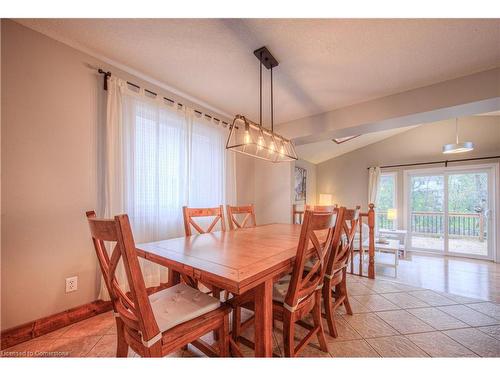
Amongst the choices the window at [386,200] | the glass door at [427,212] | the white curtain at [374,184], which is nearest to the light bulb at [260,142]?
the white curtain at [374,184]

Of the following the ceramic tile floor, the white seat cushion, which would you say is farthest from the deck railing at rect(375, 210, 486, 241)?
the white seat cushion

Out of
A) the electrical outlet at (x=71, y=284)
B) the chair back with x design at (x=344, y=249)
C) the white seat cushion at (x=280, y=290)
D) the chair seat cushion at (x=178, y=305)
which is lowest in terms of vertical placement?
the electrical outlet at (x=71, y=284)

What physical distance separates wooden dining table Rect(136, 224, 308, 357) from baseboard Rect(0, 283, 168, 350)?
963mm

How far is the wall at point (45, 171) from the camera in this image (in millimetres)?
1419

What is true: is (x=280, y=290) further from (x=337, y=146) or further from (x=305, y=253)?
(x=337, y=146)

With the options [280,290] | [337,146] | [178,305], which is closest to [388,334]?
[280,290]

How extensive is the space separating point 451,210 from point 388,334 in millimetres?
4726

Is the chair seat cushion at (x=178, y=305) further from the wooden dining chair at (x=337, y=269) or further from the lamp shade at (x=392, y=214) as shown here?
the lamp shade at (x=392, y=214)

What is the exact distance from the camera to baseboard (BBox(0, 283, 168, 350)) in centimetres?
138

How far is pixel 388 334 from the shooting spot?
1573 millimetres

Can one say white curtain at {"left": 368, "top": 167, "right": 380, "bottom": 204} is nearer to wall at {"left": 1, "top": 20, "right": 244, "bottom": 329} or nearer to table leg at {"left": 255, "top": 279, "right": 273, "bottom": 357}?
table leg at {"left": 255, "top": 279, "right": 273, "bottom": 357}

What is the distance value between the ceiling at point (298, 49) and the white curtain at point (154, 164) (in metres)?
0.37
